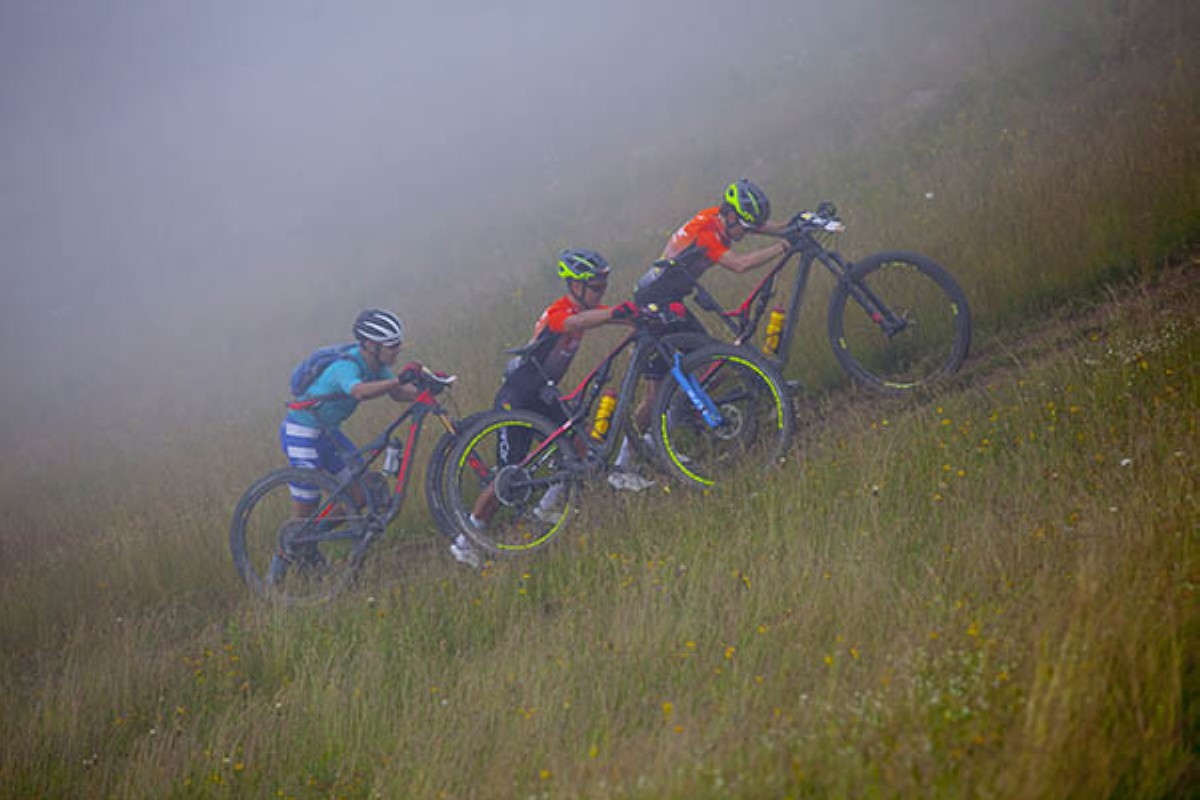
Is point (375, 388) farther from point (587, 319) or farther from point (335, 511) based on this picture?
point (587, 319)

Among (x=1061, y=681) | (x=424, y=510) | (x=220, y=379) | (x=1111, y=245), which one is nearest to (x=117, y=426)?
(x=220, y=379)

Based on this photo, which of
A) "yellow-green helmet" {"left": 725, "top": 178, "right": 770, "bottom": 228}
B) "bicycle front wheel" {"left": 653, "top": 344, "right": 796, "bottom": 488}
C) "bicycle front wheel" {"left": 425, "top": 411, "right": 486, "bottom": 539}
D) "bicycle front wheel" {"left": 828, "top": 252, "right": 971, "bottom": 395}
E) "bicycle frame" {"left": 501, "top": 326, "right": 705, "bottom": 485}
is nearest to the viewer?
"bicycle front wheel" {"left": 653, "top": 344, "right": 796, "bottom": 488}

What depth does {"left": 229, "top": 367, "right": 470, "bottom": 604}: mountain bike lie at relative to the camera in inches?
253

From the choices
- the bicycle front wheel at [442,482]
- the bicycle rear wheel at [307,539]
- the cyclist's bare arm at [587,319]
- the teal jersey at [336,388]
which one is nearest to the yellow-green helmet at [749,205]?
the cyclist's bare arm at [587,319]

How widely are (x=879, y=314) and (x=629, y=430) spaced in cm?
212

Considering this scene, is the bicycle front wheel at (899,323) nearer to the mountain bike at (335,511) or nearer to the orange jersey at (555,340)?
the orange jersey at (555,340)

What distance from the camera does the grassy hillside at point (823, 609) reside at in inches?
111

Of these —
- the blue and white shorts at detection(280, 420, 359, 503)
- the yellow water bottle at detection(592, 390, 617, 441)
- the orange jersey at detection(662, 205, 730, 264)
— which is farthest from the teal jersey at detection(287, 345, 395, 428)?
the orange jersey at detection(662, 205, 730, 264)

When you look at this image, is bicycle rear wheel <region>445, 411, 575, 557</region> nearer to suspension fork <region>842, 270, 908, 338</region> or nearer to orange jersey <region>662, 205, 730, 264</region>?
orange jersey <region>662, 205, 730, 264</region>

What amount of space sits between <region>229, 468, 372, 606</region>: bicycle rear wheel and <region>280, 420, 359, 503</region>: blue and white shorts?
0.07 ft

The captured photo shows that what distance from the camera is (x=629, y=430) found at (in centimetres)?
610

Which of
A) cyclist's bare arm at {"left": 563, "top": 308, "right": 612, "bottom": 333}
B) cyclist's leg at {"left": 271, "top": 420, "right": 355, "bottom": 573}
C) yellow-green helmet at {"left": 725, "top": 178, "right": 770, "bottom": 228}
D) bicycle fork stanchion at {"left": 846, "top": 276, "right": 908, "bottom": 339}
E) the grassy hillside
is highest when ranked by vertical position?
yellow-green helmet at {"left": 725, "top": 178, "right": 770, "bottom": 228}

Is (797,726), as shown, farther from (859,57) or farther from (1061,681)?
(859,57)

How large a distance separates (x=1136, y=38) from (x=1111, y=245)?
6.61 meters
